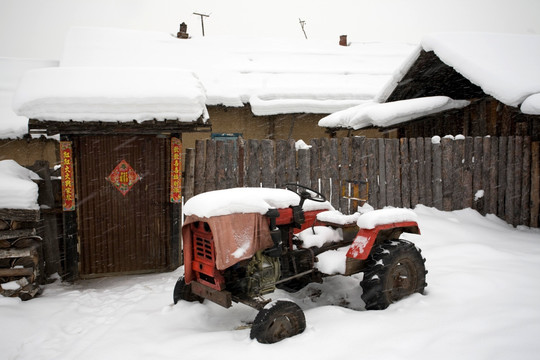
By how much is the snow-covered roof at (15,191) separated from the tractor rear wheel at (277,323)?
11.4 feet

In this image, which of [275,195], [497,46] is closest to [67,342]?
[275,195]

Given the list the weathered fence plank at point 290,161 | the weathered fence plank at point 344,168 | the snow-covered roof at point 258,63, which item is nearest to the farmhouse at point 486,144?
the weathered fence plank at point 344,168

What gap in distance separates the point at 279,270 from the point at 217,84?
10.1 metres

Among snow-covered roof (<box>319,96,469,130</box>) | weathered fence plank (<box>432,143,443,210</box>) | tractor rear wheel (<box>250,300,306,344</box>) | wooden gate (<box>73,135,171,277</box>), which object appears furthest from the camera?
snow-covered roof (<box>319,96,469,130</box>)

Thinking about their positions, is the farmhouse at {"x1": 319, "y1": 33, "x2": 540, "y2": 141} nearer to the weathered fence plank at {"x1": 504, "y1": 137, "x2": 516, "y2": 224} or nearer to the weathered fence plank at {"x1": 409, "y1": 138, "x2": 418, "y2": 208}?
the weathered fence plank at {"x1": 504, "y1": 137, "x2": 516, "y2": 224}

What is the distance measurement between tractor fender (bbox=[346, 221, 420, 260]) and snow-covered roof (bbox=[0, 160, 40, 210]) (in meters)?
4.03

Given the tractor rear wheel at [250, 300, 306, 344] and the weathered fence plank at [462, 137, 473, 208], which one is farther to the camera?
the weathered fence plank at [462, 137, 473, 208]

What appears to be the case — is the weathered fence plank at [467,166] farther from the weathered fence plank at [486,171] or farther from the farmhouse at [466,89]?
the farmhouse at [466,89]

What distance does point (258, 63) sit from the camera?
15.1 meters

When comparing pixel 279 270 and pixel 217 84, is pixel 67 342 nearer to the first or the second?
pixel 279 270

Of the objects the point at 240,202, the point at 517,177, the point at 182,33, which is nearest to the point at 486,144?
the point at 517,177

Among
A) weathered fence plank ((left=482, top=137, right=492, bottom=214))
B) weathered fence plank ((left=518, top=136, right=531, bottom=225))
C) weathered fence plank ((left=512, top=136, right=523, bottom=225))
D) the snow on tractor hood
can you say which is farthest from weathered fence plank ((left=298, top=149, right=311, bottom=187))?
weathered fence plank ((left=518, top=136, right=531, bottom=225))

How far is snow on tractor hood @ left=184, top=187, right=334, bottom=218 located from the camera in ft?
10.7

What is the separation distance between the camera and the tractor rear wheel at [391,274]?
375 cm
